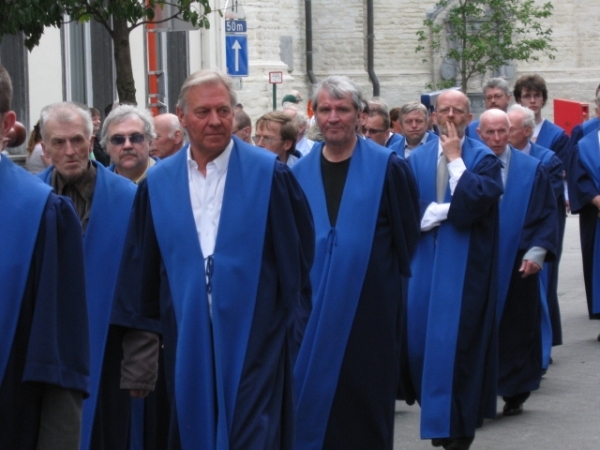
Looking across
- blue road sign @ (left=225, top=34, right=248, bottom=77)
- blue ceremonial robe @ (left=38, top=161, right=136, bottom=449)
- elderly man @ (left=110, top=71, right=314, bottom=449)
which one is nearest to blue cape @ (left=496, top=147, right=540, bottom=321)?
blue ceremonial robe @ (left=38, top=161, right=136, bottom=449)

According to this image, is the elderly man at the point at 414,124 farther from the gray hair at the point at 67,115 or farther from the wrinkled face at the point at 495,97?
the gray hair at the point at 67,115

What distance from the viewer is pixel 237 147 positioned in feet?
17.6

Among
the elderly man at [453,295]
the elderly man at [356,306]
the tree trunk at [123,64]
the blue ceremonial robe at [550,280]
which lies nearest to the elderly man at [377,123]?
the blue ceremonial robe at [550,280]

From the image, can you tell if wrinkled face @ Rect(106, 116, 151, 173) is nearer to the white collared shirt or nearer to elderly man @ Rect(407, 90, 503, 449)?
elderly man @ Rect(407, 90, 503, 449)

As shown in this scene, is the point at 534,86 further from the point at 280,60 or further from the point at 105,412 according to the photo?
the point at 280,60

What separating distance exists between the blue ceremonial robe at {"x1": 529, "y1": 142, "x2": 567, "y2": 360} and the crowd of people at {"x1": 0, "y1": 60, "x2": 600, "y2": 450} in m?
0.77

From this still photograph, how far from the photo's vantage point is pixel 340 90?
6.76 m

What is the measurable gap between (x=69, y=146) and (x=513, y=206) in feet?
13.1

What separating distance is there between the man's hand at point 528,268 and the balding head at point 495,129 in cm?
76

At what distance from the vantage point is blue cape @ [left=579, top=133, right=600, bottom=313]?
12211 mm

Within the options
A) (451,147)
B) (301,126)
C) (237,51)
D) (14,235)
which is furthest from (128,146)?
(237,51)

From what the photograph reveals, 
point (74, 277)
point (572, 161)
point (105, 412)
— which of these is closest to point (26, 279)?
point (74, 277)

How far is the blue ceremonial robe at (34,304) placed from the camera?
3617 millimetres

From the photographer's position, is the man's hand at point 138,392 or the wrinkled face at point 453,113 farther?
the wrinkled face at point 453,113
